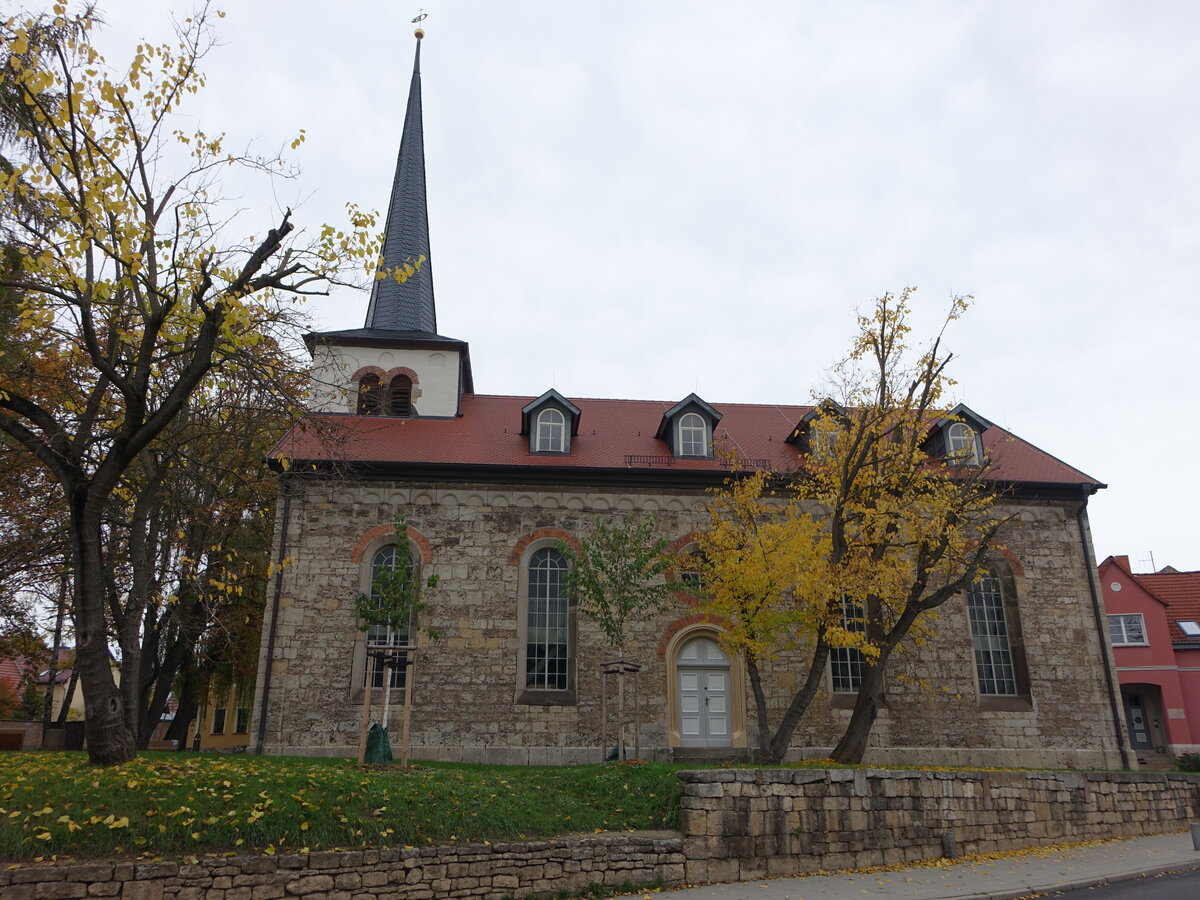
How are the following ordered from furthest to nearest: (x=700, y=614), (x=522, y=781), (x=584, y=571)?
(x=700, y=614), (x=584, y=571), (x=522, y=781)

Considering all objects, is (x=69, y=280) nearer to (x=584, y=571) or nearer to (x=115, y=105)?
(x=115, y=105)

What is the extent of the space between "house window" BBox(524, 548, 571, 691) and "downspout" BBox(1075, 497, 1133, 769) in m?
13.4

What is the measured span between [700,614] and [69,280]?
14.7m

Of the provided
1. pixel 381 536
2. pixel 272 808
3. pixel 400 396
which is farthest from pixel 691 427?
pixel 272 808

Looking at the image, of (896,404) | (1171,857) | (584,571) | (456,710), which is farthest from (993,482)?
(456,710)

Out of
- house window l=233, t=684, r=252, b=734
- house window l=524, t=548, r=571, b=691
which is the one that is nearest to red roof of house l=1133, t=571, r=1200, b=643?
house window l=524, t=548, r=571, b=691

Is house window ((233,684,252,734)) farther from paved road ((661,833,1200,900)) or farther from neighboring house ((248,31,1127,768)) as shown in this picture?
paved road ((661,833,1200,900))

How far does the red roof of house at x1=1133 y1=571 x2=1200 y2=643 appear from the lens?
30.8m

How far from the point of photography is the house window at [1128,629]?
29984mm

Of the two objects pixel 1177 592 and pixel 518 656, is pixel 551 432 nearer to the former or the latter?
pixel 518 656

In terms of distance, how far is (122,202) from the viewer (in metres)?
10.3

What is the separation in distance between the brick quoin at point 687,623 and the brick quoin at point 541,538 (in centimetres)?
282

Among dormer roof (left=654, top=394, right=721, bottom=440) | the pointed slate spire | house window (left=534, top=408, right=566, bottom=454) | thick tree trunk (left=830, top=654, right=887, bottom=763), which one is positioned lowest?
thick tree trunk (left=830, top=654, right=887, bottom=763)

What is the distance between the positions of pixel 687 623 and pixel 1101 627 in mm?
10656
